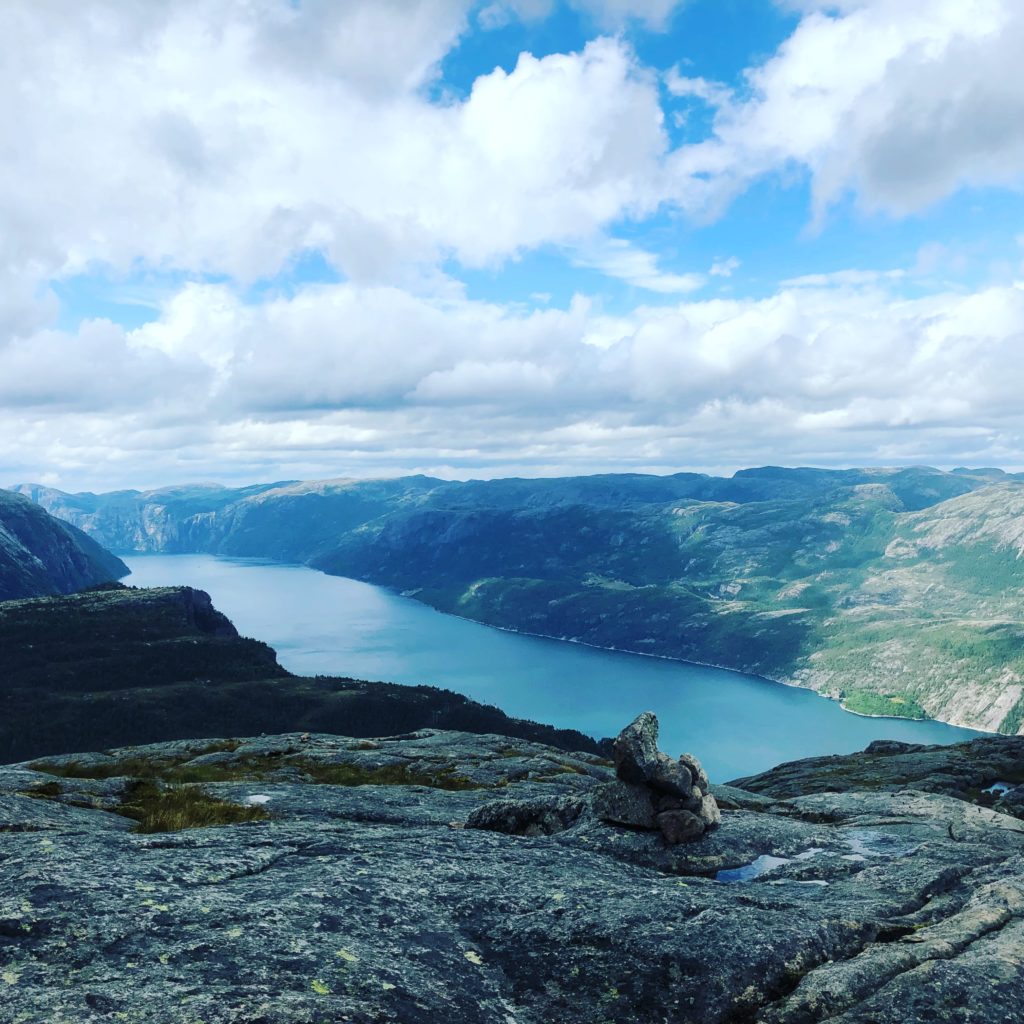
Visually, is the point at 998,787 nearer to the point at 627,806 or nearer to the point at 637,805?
the point at 637,805

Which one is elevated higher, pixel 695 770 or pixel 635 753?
pixel 635 753

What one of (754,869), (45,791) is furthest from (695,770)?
(45,791)

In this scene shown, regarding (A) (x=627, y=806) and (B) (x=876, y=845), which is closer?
(A) (x=627, y=806)

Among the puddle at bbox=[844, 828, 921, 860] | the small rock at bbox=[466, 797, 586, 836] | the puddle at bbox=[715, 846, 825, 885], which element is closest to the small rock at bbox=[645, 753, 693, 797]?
the puddle at bbox=[715, 846, 825, 885]

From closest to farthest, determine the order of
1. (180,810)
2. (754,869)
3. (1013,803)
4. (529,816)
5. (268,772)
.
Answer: (754,869) < (529,816) < (180,810) < (268,772) < (1013,803)

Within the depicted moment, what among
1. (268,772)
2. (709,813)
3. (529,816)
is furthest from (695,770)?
(268,772)

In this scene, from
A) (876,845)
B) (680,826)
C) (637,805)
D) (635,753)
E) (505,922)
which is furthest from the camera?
(635,753)

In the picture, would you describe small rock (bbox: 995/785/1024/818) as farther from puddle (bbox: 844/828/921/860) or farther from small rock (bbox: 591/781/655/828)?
small rock (bbox: 591/781/655/828)

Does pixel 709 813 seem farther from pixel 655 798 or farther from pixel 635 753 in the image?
pixel 635 753

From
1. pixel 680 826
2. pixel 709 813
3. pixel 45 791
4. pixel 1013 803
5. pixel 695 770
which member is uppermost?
pixel 695 770
